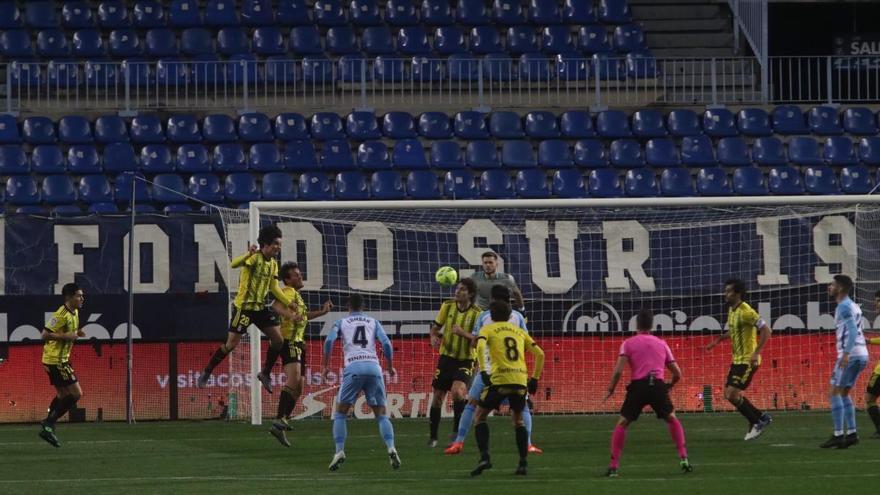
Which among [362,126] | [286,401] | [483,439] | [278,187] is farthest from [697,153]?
[483,439]

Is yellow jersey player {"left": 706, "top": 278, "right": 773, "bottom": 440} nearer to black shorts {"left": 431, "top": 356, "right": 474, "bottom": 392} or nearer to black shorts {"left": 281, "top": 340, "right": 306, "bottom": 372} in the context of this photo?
black shorts {"left": 431, "top": 356, "right": 474, "bottom": 392}

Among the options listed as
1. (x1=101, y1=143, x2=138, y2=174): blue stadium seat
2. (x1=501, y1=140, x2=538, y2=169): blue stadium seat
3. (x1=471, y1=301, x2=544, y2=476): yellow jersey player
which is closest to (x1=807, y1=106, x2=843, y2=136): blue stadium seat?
(x1=501, y1=140, x2=538, y2=169): blue stadium seat

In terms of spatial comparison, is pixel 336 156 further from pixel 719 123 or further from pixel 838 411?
pixel 838 411

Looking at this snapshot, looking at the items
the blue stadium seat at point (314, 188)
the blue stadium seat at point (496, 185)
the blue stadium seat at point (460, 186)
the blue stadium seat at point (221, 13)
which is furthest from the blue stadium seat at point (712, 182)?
the blue stadium seat at point (221, 13)

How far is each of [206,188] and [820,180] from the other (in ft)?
35.5

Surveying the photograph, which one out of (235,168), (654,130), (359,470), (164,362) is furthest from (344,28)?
(359,470)

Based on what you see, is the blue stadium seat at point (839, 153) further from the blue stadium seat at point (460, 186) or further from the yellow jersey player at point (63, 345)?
the yellow jersey player at point (63, 345)

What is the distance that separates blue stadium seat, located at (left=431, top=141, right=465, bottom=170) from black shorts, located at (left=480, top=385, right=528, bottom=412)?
42.6 ft

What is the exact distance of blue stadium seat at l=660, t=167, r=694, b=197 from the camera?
27250 mm

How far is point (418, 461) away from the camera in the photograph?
16.2 m

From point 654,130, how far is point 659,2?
428 centimetres

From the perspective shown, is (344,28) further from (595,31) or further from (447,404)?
(447,404)

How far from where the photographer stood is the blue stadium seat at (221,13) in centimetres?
3000

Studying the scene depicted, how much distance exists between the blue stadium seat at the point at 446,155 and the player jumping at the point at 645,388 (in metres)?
12.9
